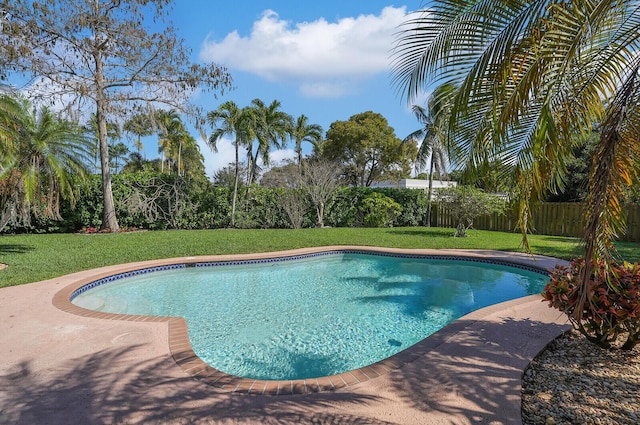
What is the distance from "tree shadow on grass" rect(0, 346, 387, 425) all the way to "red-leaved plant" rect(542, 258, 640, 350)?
8.23 ft

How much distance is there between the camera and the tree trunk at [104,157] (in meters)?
15.4

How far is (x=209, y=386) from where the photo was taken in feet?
11.0

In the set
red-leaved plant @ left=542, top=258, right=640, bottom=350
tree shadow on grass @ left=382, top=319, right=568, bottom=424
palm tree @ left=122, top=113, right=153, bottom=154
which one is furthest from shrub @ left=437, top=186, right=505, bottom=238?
palm tree @ left=122, top=113, right=153, bottom=154

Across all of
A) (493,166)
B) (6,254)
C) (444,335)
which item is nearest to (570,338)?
(444,335)

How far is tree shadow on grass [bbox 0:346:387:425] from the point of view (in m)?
2.87

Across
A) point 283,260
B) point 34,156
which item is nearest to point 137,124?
point 34,156

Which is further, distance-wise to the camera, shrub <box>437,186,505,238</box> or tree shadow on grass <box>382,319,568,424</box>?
shrub <box>437,186,505,238</box>

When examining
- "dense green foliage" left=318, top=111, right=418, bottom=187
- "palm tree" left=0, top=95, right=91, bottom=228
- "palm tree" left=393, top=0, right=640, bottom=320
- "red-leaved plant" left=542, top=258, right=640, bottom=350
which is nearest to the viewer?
"palm tree" left=393, top=0, right=640, bottom=320

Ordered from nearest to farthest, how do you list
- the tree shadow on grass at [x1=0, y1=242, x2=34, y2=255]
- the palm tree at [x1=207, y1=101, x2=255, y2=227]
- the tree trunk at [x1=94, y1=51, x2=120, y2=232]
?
the tree shadow on grass at [x1=0, y1=242, x2=34, y2=255] → the tree trunk at [x1=94, y1=51, x2=120, y2=232] → the palm tree at [x1=207, y1=101, x2=255, y2=227]

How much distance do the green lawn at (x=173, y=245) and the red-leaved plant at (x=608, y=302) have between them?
27.2 feet

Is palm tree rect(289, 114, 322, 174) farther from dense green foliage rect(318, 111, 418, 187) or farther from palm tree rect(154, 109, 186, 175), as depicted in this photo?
palm tree rect(154, 109, 186, 175)

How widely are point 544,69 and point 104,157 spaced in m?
17.5

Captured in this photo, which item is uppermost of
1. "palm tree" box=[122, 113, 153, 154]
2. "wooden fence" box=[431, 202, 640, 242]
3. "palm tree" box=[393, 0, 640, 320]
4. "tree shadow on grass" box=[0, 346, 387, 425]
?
"palm tree" box=[122, 113, 153, 154]

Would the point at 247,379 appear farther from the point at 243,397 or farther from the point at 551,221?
the point at 551,221
